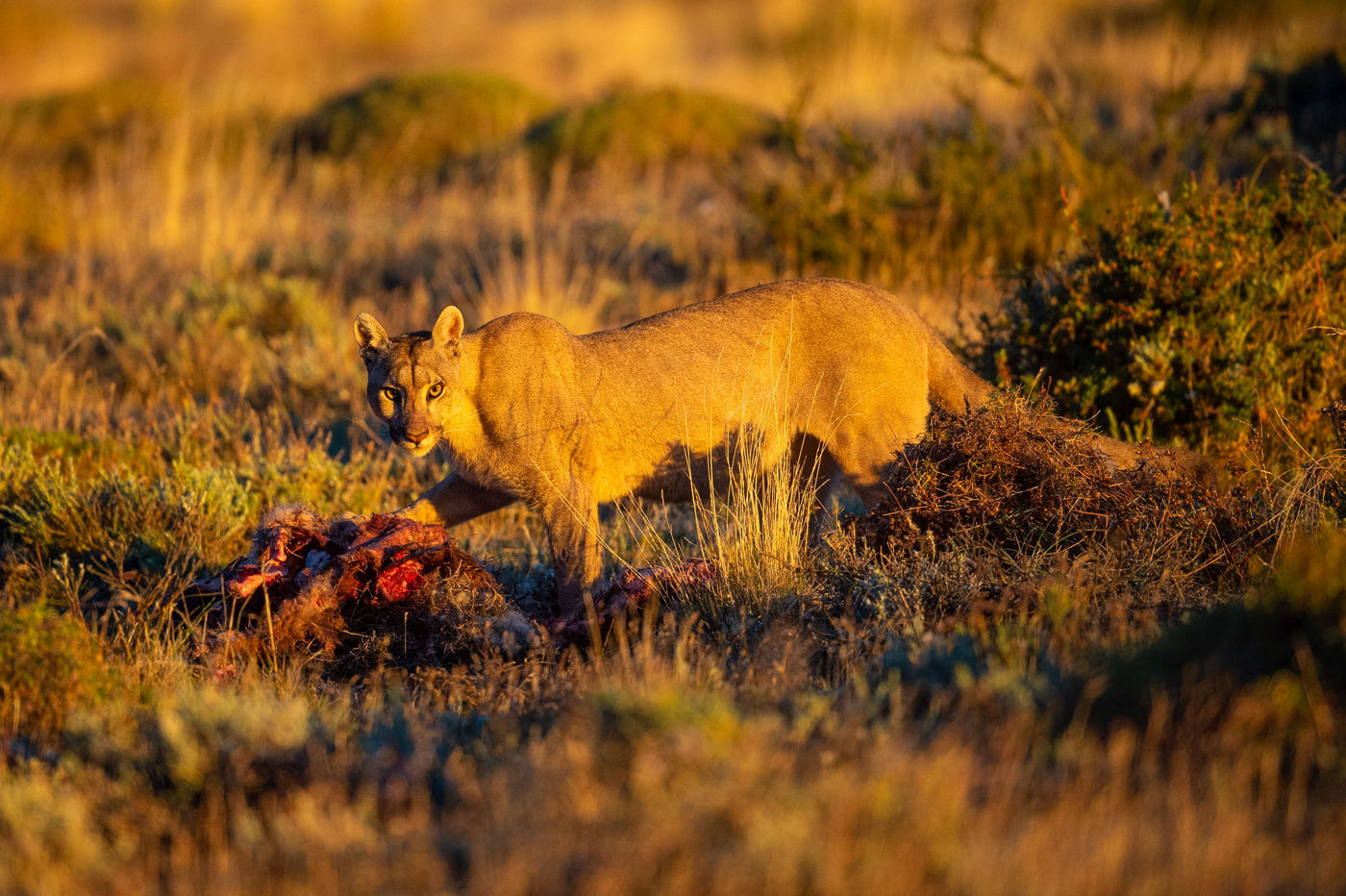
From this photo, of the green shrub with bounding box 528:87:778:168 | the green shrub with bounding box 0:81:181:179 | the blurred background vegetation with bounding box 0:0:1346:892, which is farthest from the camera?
the green shrub with bounding box 0:81:181:179

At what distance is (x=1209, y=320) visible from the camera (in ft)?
24.9

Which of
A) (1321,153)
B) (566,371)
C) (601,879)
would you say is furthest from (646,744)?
(1321,153)

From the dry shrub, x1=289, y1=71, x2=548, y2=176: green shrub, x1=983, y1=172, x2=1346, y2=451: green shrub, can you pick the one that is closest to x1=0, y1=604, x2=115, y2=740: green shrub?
the dry shrub

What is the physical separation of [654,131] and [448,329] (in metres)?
Answer: 13.5

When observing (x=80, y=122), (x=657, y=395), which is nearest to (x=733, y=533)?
(x=657, y=395)

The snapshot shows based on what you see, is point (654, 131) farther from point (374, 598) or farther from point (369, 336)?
point (374, 598)

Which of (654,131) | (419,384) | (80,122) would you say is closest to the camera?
(419,384)

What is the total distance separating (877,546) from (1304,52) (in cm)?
1193

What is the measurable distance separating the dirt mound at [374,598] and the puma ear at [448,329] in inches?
37.5

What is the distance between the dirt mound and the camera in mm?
5602

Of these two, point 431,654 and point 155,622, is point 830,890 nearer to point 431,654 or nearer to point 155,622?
point 431,654

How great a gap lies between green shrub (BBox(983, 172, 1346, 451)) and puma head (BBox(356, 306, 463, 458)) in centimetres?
350

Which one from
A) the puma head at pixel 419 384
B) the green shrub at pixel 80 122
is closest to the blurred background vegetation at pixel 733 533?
the green shrub at pixel 80 122

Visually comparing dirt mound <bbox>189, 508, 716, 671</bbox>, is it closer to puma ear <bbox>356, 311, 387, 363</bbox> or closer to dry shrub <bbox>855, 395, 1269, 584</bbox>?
puma ear <bbox>356, 311, 387, 363</bbox>
